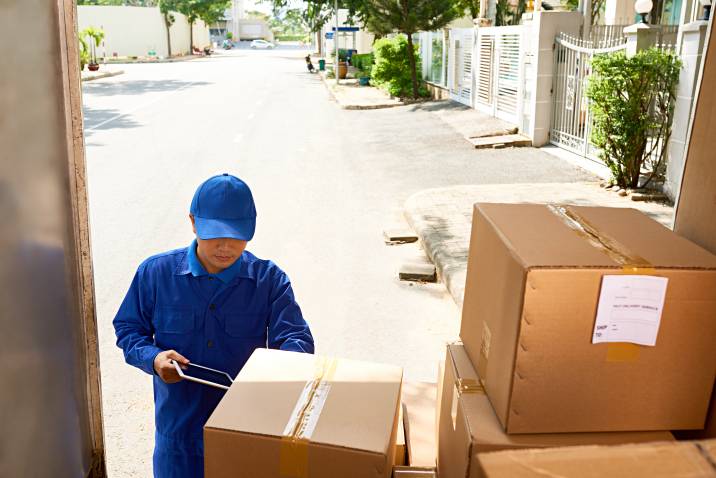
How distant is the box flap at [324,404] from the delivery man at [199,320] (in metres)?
0.40

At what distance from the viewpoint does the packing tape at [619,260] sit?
5.67 feet

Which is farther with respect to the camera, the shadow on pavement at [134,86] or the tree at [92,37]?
the tree at [92,37]

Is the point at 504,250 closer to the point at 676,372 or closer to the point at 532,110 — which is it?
the point at 676,372

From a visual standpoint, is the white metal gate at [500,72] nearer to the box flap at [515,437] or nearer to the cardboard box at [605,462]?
the box flap at [515,437]

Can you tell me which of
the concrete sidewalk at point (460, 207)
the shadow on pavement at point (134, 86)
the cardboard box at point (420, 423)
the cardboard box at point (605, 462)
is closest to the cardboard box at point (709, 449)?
the cardboard box at point (605, 462)

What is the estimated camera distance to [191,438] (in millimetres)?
2607

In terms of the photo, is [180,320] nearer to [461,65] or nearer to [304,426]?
[304,426]

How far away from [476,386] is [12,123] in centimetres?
150

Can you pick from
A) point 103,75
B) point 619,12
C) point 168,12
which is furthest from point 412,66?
point 168,12

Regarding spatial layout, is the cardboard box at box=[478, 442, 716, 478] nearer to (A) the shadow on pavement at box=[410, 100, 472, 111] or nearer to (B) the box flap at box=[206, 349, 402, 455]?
(B) the box flap at box=[206, 349, 402, 455]

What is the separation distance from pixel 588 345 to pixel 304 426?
714 mm

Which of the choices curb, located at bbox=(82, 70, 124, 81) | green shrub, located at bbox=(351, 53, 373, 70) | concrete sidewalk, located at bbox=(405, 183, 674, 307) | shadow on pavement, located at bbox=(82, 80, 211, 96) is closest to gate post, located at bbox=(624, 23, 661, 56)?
concrete sidewalk, located at bbox=(405, 183, 674, 307)

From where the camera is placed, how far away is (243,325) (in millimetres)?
2660

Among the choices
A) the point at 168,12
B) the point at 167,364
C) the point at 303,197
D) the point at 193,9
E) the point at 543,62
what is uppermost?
the point at 193,9
